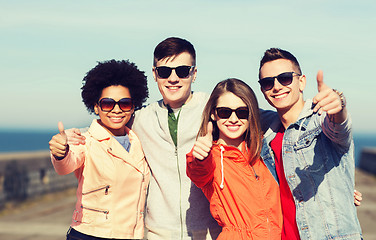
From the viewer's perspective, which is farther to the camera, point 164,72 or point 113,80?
point 113,80

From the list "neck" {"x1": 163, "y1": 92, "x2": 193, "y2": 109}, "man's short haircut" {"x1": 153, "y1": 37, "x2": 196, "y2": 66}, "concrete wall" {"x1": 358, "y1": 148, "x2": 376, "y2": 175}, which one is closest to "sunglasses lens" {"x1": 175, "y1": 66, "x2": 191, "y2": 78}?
"man's short haircut" {"x1": 153, "y1": 37, "x2": 196, "y2": 66}

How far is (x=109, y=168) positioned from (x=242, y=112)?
1.24m

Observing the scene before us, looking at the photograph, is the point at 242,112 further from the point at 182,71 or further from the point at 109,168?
the point at 109,168

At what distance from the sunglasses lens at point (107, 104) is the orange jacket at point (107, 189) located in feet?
0.62

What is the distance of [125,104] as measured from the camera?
382 centimetres

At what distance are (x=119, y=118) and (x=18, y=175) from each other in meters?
8.73

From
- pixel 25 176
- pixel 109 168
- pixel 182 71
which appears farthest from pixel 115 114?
pixel 25 176

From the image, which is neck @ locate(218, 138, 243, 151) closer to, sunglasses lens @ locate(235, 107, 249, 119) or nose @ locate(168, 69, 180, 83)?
sunglasses lens @ locate(235, 107, 249, 119)

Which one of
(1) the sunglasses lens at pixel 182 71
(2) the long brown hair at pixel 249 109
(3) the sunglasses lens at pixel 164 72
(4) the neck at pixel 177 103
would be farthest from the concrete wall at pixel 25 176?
(2) the long brown hair at pixel 249 109

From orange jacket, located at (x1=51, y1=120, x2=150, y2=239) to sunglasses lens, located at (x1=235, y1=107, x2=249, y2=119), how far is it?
3.41 feet

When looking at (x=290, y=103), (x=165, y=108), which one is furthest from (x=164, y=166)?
(x=290, y=103)

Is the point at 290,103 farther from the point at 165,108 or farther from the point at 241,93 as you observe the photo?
the point at 165,108

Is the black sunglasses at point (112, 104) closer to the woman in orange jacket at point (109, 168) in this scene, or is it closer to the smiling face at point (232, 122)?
the woman in orange jacket at point (109, 168)

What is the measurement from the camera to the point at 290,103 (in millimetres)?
3477
